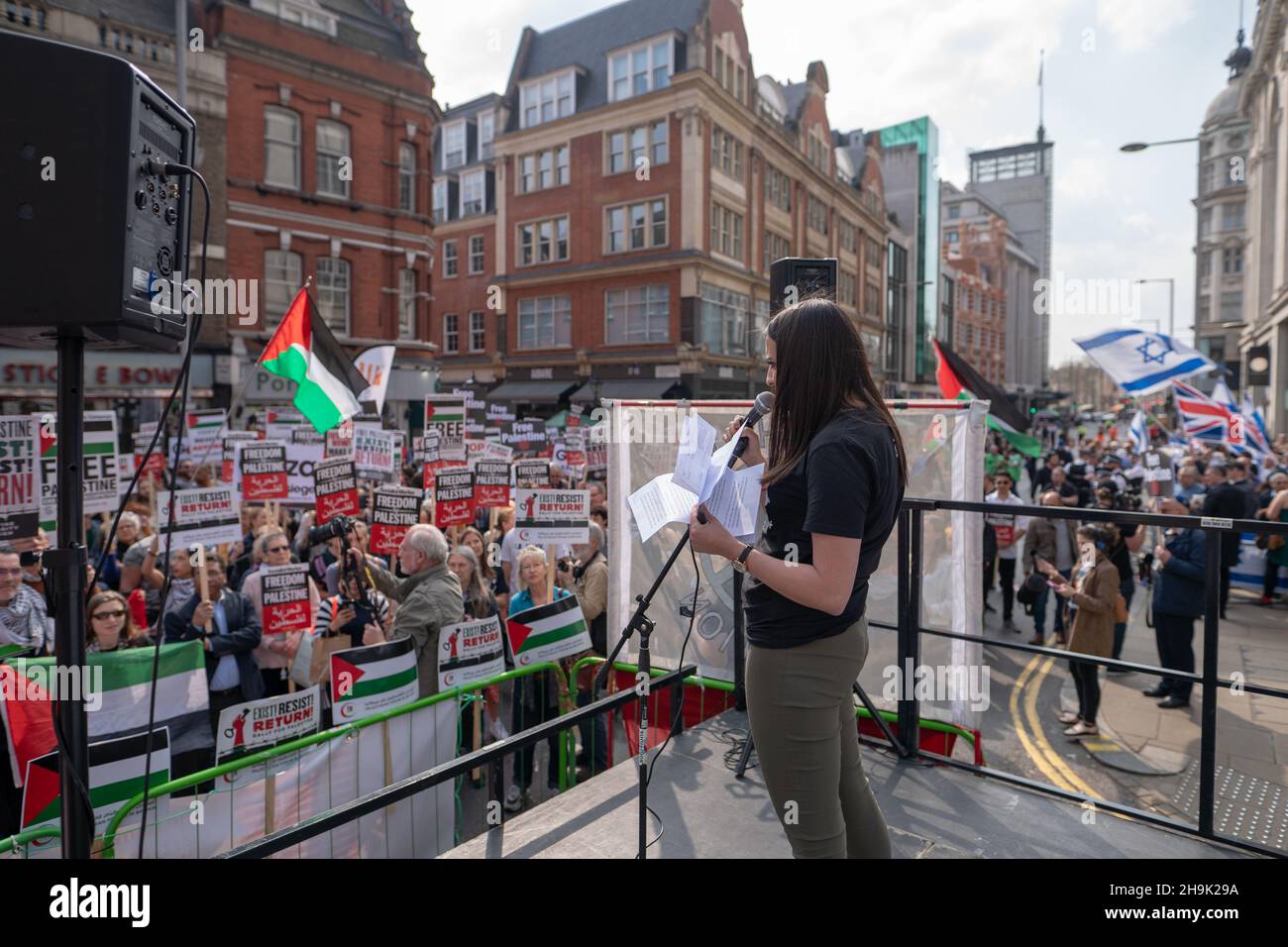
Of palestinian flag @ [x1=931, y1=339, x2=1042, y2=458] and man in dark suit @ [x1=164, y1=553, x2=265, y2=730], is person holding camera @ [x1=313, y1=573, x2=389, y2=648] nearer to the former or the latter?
man in dark suit @ [x1=164, y1=553, x2=265, y2=730]

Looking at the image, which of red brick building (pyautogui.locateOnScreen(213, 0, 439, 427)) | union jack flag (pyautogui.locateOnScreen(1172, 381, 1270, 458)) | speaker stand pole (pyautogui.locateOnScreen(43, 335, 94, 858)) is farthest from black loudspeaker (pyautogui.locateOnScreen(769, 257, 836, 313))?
red brick building (pyautogui.locateOnScreen(213, 0, 439, 427))

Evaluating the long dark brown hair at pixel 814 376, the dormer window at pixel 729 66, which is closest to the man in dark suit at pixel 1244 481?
the long dark brown hair at pixel 814 376

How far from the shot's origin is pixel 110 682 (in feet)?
15.0

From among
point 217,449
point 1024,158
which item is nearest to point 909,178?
point 217,449

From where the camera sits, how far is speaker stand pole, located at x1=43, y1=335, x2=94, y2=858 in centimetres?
205

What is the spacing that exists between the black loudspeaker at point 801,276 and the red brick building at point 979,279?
71.4 m

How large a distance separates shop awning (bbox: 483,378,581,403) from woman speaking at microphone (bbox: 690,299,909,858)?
3312 centimetres

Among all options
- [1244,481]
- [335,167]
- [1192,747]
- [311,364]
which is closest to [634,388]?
[335,167]

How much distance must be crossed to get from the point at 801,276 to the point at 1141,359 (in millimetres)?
10242

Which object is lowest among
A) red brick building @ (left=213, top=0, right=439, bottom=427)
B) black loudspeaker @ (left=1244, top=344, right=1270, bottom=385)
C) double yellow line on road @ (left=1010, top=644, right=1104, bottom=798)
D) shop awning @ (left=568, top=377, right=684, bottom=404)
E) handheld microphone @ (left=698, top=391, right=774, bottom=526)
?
double yellow line on road @ (left=1010, top=644, right=1104, bottom=798)

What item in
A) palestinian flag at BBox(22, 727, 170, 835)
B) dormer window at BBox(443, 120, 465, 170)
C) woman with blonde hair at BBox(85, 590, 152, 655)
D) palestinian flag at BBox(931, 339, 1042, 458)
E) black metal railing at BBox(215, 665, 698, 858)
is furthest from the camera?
dormer window at BBox(443, 120, 465, 170)

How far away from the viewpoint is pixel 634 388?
A: 33906 mm
